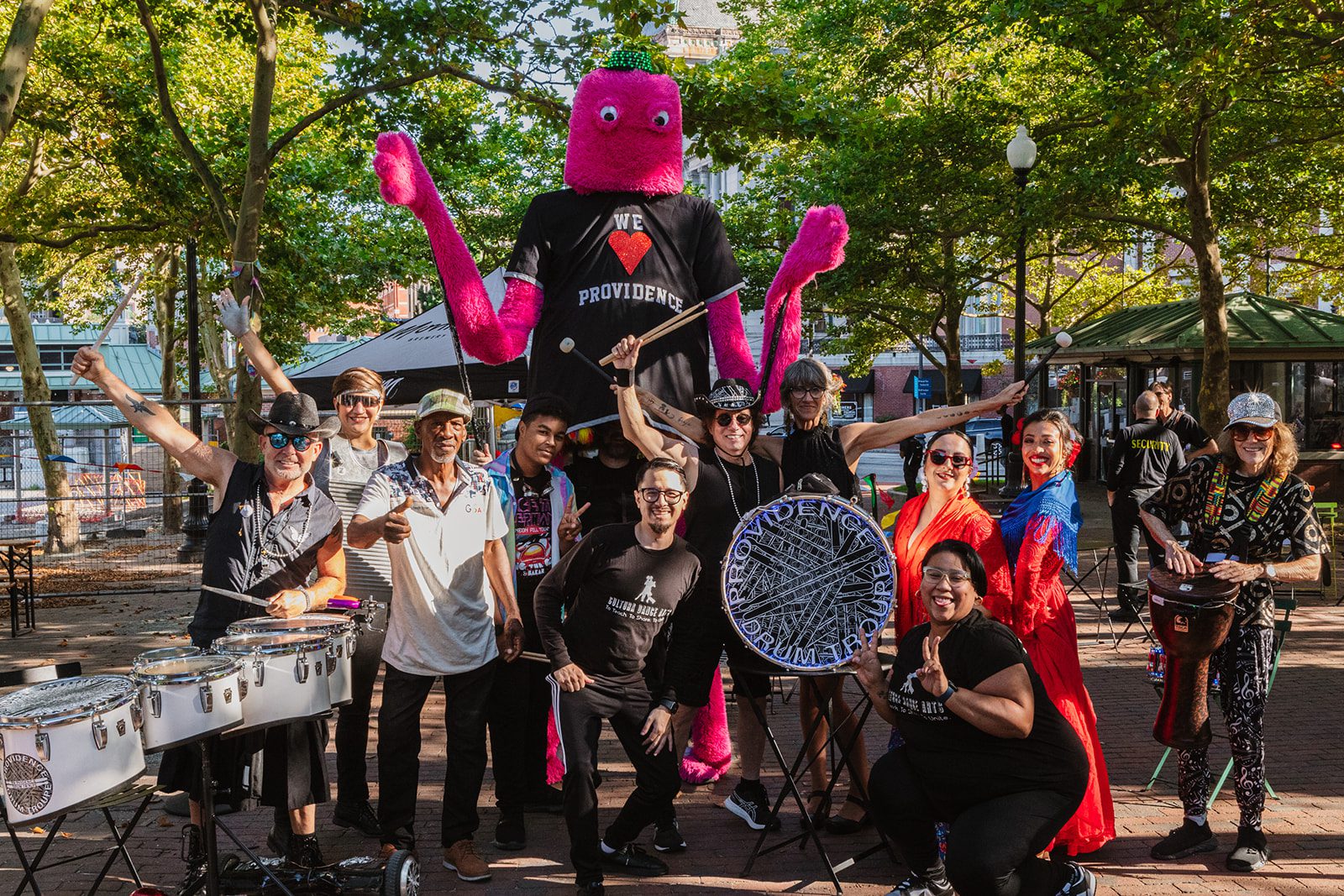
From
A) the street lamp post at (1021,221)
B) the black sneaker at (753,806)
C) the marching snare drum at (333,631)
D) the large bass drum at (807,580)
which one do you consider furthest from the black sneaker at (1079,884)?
the street lamp post at (1021,221)

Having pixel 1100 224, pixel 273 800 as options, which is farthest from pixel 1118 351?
pixel 273 800

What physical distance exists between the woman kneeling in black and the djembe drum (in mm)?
879

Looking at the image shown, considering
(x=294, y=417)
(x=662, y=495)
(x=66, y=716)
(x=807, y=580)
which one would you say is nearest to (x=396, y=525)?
(x=294, y=417)

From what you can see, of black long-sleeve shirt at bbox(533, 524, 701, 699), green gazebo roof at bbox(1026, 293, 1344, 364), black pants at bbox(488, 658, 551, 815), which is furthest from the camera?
green gazebo roof at bbox(1026, 293, 1344, 364)

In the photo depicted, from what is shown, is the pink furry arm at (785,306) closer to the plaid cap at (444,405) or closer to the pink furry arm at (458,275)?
the pink furry arm at (458,275)

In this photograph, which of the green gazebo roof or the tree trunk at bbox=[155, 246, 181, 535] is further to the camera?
the tree trunk at bbox=[155, 246, 181, 535]

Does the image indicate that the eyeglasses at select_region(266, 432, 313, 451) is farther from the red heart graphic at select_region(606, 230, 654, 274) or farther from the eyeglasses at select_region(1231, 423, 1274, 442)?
the eyeglasses at select_region(1231, 423, 1274, 442)

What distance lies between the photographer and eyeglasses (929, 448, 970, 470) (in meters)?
4.49

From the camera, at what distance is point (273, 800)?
422 centimetres

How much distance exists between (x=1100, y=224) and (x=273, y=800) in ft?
59.3

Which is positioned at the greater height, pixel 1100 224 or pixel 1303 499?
pixel 1100 224

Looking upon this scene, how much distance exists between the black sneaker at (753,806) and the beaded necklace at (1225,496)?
2261mm

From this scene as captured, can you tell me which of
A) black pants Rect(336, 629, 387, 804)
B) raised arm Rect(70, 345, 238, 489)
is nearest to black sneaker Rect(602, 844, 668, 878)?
black pants Rect(336, 629, 387, 804)

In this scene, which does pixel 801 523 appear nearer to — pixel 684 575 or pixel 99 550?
pixel 684 575
